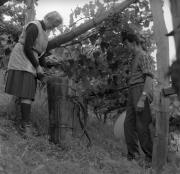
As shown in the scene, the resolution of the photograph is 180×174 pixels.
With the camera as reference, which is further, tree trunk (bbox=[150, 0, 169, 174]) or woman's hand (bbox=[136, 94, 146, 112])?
woman's hand (bbox=[136, 94, 146, 112])

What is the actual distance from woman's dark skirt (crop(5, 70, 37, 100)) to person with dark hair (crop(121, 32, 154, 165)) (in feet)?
4.39

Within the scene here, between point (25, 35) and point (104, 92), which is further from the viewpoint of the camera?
point (104, 92)

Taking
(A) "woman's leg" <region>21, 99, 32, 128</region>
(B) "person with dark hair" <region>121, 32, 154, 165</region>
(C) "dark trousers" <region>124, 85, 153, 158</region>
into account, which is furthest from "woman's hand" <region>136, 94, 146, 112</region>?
(A) "woman's leg" <region>21, 99, 32, 128</region>

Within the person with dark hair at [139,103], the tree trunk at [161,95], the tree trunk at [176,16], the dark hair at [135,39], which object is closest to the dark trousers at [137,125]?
the person with dark hair at [139,103]

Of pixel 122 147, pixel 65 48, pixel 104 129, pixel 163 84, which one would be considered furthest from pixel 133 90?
pixel 104 129

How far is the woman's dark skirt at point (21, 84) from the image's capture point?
18.9 ft

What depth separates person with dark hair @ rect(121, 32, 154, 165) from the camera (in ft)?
19.3

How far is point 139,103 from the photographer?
227 inches

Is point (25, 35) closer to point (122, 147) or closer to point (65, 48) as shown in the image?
point (65, 48)

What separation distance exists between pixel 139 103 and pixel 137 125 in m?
0.36

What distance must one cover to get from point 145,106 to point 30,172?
8.37ft

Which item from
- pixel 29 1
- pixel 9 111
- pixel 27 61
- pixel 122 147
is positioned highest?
pixel 29 1

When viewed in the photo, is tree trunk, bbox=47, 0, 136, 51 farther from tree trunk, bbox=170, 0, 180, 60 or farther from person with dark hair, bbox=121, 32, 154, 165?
tree trunk, bbox=170, 0, 180, 60

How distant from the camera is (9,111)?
22.4 ft
